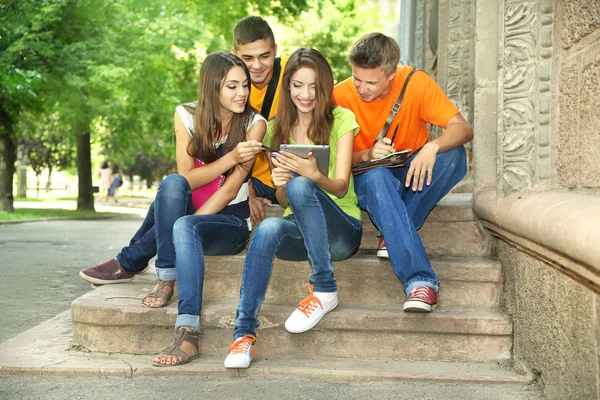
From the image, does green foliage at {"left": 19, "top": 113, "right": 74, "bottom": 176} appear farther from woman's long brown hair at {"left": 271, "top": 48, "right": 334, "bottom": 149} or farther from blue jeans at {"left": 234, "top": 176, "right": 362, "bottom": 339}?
blue jeans at {"left": 234, "top": 176, "right": 362, "bottom": 339}

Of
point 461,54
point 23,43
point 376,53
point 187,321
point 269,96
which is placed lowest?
point 187,321

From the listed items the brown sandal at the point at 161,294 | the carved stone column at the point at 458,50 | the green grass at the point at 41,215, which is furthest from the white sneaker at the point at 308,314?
the green grass at the point at 41,215

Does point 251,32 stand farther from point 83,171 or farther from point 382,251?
point 83,171

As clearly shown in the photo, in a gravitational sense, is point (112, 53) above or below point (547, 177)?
above

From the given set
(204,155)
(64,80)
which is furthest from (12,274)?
(64,80)

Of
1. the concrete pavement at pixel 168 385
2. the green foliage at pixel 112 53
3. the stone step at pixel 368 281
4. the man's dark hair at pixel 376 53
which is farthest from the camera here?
the green foliage at pixel 112 53

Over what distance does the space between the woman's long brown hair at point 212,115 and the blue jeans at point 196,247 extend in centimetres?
42

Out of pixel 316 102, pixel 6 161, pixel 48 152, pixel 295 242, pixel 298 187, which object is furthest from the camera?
A: pixel 48 152

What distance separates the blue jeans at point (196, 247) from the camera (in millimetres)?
3949

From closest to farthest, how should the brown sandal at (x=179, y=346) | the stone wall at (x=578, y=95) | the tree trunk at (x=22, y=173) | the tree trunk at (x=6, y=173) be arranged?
the stone wall at (x=578, y=95), the brown sandal at (x=179, y=346), the tree trunk at (x=6, y=173), the tree trunk at (x=22, y=173)

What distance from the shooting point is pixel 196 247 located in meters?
4.08

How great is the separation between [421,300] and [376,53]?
1426 mm

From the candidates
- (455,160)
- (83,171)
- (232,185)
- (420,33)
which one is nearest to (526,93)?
→ (455,160)

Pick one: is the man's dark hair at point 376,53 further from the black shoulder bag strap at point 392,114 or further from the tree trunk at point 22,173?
the tree trunk at point 22,173
